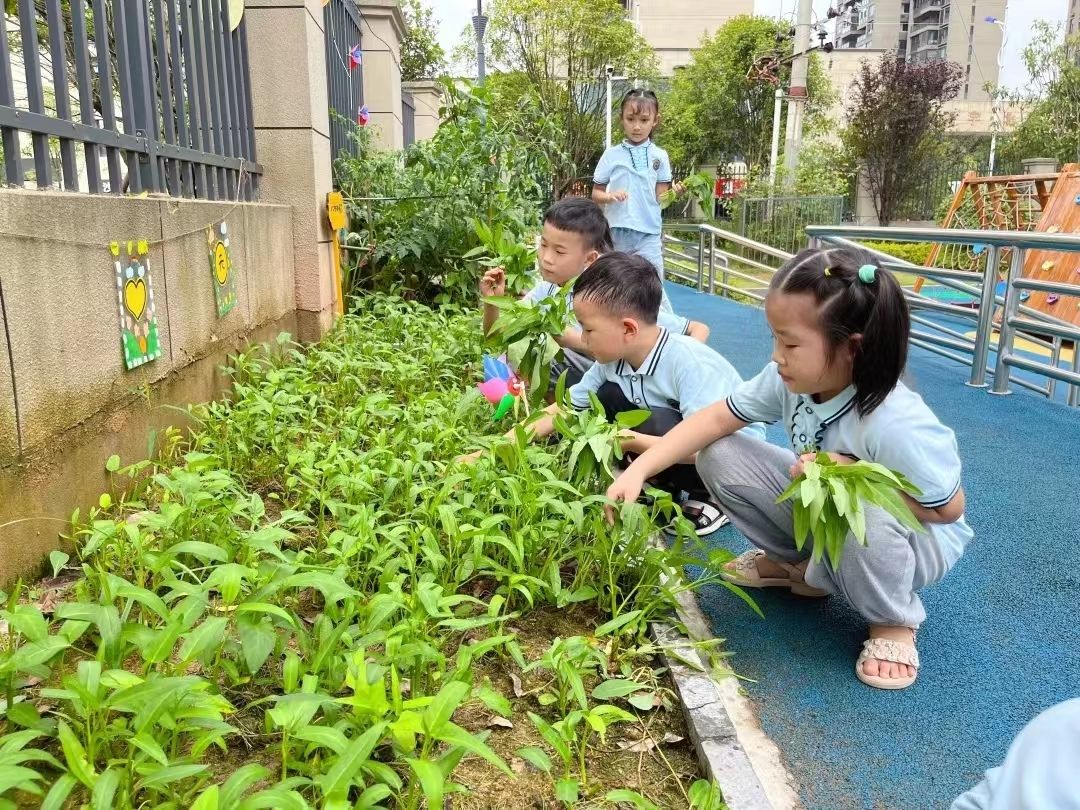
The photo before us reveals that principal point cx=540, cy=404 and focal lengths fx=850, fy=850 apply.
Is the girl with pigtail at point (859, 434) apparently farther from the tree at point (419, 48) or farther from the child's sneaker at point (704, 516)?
the tree at point (419, 48)

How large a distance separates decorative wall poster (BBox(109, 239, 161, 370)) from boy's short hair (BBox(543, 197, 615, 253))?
166 centimetres

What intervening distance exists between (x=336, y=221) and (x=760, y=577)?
3.49 m

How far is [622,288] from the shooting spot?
8.74 feet

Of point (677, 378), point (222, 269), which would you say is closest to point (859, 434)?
point (677, 378)

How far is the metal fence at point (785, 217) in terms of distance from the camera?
16.0m

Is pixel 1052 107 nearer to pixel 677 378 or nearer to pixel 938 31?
pixel 677 378

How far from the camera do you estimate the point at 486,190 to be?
5.74m

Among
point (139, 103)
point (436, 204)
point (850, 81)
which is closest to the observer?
point (139, 103)

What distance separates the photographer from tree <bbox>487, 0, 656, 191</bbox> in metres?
23.3

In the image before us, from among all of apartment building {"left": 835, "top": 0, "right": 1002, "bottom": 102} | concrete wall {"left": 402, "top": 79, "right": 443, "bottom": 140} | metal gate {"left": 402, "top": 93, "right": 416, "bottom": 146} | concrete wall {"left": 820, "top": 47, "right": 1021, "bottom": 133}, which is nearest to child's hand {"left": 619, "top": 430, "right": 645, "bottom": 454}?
metal gate {"left": 402, "top": 93, "right": 416, "bottom": 146}

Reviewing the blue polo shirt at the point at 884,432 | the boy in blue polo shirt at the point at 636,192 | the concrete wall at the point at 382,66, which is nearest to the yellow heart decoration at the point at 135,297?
the blue polo shirt at the point at 884,432

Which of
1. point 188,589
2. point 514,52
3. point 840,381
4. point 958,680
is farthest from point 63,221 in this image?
point 514,52

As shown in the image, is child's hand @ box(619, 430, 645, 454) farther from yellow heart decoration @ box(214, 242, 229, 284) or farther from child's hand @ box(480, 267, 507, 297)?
yellow heart decoration @ box(214, 242, 229, 284)

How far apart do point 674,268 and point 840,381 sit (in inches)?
431
